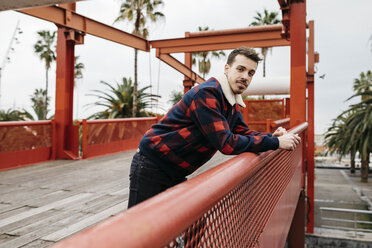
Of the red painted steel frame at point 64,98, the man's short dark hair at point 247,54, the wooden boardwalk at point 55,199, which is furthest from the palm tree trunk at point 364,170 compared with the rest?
the man's short dark hair at point 247,54

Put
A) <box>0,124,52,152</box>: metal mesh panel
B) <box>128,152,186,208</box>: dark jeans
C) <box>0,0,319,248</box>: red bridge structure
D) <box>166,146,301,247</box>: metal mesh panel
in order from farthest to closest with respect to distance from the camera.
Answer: <box>0,124,52,152</box>: metal mesh panel
<box>128,152,186,208</box>: dark jeans
<box>166,146,301,247</box>: metal mesh panel
<box>0,0,319,248</box>: red bridge structure

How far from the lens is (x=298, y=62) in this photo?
868 cm

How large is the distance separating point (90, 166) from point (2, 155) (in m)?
1.93

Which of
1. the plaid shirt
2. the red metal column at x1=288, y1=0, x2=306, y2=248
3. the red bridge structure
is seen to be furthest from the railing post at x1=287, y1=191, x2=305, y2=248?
the plaid shirt

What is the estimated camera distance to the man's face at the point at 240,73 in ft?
8.05

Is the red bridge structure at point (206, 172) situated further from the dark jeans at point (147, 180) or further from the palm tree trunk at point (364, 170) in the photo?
the palm tree trunk at point (364, 170)

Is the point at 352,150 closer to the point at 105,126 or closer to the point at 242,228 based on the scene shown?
the point at 105,126

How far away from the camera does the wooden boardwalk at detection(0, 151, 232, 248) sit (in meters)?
3.73

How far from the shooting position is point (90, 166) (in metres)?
8.32

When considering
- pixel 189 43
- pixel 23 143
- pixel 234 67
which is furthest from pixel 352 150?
pixel 234 67

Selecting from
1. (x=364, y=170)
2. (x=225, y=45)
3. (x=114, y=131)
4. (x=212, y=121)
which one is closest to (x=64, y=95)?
(x=114, y=131)

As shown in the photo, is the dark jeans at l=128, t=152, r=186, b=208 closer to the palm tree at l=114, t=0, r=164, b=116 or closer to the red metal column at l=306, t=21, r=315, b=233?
the red metal column at l=306, t=21, r=315, b=233

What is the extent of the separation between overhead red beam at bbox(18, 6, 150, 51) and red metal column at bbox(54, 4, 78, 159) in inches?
11.1

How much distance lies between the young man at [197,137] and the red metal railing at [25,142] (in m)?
6.08
